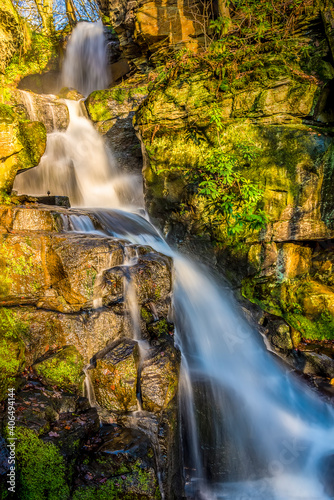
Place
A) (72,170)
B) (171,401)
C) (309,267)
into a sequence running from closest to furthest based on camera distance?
(171,401)
(309,267)
(72,170)

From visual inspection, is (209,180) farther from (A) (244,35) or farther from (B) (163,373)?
(A) (244,35)

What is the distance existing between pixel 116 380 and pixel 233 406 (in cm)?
233

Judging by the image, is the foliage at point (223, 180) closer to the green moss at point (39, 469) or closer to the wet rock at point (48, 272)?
the wet rock at point (48, 272)

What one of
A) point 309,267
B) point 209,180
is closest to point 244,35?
point 209,180

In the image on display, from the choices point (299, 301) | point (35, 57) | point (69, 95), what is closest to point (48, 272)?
point (299, 301)

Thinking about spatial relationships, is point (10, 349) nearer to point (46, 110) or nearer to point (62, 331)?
point (62, 331)

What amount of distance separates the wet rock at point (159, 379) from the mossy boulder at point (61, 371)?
910 mm

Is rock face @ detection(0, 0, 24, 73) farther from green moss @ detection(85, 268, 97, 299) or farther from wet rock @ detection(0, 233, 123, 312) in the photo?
green moss @ detection(85, 268, 97, 299)

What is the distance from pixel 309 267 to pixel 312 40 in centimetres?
542

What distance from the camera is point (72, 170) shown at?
31.8 ft

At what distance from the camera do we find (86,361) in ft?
13.3

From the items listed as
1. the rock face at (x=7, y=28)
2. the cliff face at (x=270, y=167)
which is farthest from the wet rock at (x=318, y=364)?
the rock face at (x=7, y=28)

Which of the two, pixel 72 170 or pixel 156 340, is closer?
pixel 156 340

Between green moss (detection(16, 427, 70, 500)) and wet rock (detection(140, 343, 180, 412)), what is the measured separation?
4.00ft
